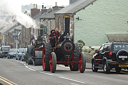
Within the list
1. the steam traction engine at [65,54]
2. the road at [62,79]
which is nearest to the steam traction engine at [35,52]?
the steam traction engine at [65,54]

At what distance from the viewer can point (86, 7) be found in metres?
56.6

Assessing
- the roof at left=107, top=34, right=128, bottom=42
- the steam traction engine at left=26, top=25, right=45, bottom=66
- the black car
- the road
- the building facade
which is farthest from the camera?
the building facade

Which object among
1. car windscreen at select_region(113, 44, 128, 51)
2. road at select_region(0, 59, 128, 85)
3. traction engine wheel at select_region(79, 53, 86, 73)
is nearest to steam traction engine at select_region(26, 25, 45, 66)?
traction engine wheel at select_region(79, 53, 86, 73)

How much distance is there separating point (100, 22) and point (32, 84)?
41864 mm

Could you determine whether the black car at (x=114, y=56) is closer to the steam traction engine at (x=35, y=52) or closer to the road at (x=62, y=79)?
the road at (x=62, y=79)

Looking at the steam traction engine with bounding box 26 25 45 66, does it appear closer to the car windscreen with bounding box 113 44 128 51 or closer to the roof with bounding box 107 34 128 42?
the car windscreen with bounding box 113 44 128 51

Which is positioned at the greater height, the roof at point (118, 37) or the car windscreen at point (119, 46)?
the roof at point (118, 37)

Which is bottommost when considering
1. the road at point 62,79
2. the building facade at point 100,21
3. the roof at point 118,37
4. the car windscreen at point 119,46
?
the road at point 62,79

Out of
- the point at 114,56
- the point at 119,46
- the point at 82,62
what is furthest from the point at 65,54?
the point at 119,46

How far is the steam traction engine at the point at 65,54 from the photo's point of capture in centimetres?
2281

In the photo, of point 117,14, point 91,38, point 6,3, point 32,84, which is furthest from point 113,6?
point 32,84

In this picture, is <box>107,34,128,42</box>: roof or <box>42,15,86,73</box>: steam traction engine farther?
<box>107,34,128,42</box>: roof

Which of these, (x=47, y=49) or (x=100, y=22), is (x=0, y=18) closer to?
(x=100, y=22)

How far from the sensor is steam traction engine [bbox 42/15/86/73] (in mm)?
22812
